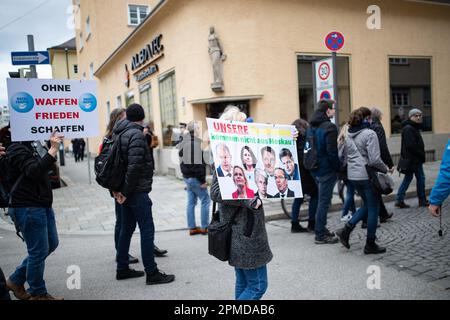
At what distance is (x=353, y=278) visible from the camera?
418 centimetres

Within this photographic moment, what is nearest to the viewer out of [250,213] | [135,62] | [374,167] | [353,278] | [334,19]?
[250,213]

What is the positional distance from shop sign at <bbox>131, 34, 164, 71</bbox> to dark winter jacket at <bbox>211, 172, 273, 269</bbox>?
11.7 m

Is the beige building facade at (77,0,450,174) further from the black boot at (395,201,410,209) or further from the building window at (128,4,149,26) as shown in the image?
the building window at (128,4,149,26)

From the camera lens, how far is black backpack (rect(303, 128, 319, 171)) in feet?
17.8

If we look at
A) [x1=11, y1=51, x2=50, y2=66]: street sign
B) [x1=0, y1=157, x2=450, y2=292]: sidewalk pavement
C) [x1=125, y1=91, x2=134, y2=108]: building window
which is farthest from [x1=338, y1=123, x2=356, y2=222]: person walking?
[x1=125, y1=91, x2=134, y2=108]: building window

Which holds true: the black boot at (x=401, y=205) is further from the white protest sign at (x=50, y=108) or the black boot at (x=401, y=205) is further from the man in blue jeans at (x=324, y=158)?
the white protest sign at (x=50, y=108)

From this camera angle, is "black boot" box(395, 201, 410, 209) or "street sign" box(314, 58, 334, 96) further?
"street sign" box(314, 58, 334, 96)

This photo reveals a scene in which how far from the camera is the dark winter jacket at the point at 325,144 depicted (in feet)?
17.5

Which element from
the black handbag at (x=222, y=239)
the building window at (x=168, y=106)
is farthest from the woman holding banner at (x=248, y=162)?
the building window at (x=168, y=106)

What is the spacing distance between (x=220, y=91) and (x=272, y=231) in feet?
19.4

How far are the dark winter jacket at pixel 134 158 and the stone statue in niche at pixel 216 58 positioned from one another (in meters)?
7.06

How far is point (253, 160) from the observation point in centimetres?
285
